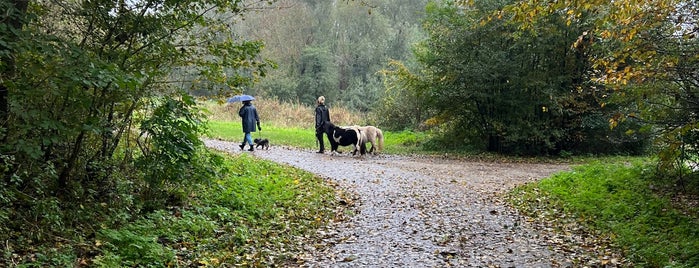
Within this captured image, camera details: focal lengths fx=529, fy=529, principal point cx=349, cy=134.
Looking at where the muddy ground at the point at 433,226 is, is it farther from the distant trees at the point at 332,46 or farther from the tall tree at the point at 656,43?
the distant trees at the point at 332,46

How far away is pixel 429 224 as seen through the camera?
809 centimetres

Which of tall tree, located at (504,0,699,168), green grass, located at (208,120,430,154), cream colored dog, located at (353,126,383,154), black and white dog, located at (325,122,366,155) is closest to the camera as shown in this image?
tall tree, located at (504,0,699,168)

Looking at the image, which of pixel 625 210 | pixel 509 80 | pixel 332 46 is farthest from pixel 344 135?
pixel 332 46

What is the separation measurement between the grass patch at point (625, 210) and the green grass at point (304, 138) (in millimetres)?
9735

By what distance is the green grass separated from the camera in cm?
2108

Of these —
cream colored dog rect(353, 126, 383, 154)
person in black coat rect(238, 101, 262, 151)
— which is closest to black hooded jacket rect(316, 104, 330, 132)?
cream colored dog rect(353, 126, 383, 154)

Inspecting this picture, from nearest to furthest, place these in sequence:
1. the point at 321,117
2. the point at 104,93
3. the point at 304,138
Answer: the point at 104,93
the point at 321,117
the point at 304,138

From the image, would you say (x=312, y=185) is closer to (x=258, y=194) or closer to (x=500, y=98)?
(x=258, y=194)

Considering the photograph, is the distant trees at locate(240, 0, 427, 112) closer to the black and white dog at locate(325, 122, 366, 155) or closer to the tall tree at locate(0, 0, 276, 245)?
the black and white dog at locate(325, 122, 366, 155)

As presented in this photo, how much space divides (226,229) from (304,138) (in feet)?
55.0

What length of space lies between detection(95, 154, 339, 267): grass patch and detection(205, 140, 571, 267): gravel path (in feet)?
1.60

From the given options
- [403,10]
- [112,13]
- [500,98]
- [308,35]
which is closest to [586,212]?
[112,13]

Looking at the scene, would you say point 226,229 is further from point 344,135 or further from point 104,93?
point 344,135

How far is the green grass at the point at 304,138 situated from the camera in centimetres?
2108
